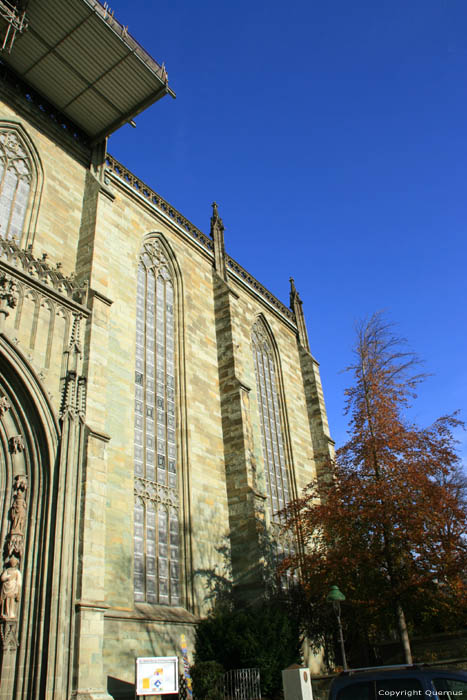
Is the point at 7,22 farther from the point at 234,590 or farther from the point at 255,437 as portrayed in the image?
the point at 234,590

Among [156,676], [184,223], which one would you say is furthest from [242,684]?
[184,223]

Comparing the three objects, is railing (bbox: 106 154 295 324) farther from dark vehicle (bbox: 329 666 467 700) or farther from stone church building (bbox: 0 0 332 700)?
dark vehicle (bbox: 329 666 467 700)

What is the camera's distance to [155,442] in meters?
16.4

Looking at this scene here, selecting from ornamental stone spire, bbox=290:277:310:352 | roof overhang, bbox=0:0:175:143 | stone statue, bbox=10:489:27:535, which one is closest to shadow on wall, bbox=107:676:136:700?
stone statue, bbox=10:489:27:535

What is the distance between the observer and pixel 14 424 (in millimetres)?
11289

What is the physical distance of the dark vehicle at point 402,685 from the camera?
20.1ft

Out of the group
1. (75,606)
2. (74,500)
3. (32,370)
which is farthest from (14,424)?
(75,606)

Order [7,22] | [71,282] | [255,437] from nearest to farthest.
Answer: [71,282]
[7,22]
[255,437]

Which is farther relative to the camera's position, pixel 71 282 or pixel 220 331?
pixel 220 331

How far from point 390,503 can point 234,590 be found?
5881mm

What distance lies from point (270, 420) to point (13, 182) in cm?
1360

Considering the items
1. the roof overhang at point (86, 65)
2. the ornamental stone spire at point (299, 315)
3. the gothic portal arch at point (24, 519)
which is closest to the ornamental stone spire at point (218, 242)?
the roof overhang at point (86, 65)

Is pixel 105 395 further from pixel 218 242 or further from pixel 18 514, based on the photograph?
pixel 218 242

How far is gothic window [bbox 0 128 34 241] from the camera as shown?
14844mm
